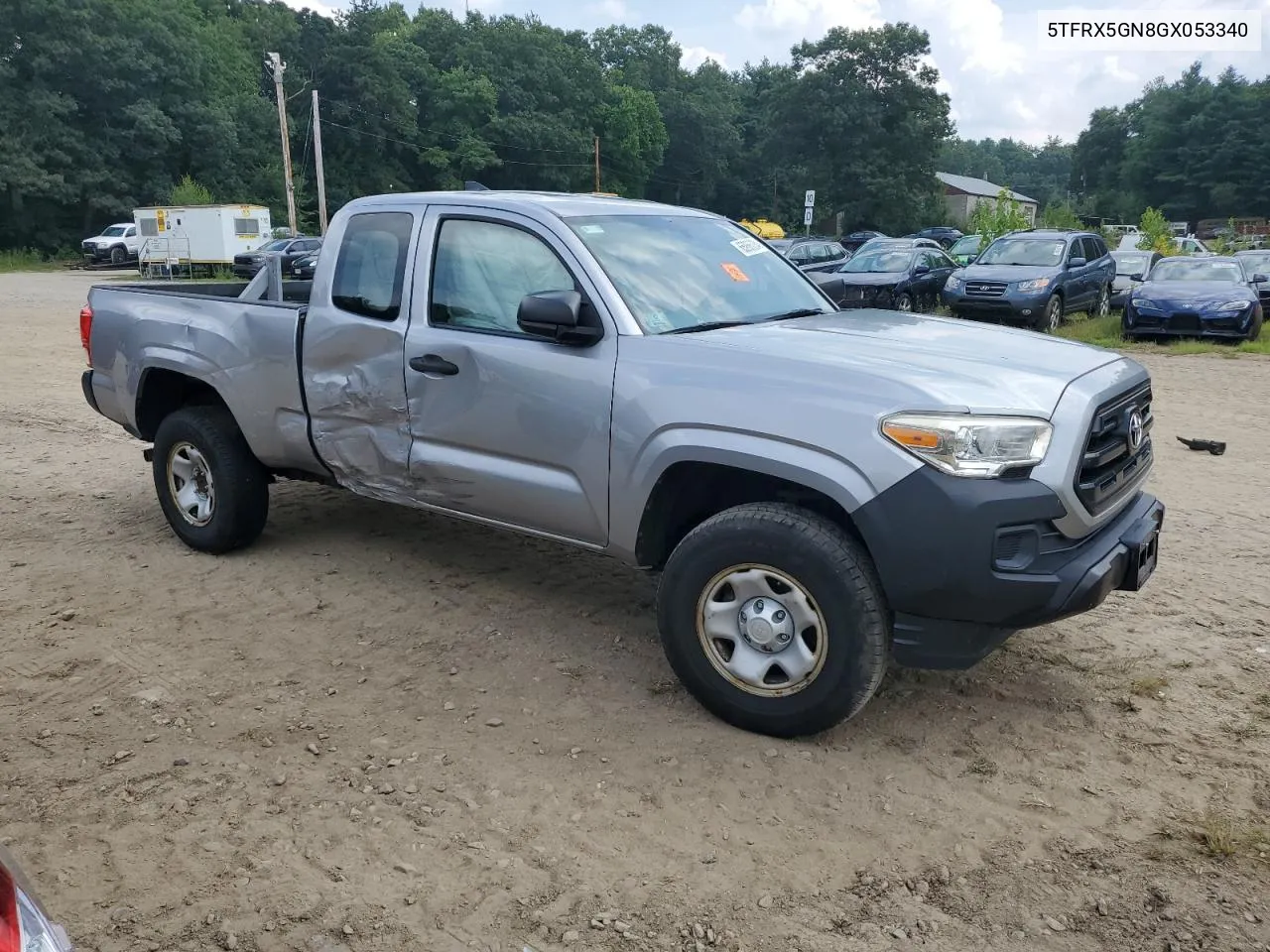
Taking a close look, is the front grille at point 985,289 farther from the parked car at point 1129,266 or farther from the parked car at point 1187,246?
the parked car at point 1187,246

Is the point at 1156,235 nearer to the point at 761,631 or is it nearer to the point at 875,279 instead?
the point at 875,279

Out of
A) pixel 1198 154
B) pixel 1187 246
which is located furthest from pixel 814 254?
pixel 1198 154

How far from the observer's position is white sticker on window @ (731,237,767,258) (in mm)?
4883

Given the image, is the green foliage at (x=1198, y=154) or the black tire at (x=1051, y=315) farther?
the green foliage at (x=1198, y=154)

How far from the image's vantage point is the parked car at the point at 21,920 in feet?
4.92

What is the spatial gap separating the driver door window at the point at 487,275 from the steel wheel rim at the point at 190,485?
6.34ft

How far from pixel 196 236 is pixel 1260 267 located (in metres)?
32.3

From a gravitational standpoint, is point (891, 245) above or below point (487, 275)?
above

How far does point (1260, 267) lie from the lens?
20406mm

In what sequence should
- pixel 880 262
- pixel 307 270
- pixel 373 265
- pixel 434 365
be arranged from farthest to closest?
pixel 880 262 < pixel 307 270 < pixel 373 265 < pixel 434 365

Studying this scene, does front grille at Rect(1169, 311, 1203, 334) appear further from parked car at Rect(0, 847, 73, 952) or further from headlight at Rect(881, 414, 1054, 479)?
parked car at Rect(0, 847, 73, 952)

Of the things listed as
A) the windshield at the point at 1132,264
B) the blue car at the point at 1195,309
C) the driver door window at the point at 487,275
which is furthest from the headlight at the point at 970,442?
the windshield at the point at 1132,264

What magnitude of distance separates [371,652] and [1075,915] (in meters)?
2.92

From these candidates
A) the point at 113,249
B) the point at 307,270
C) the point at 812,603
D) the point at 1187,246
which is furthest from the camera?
the point at 113,249
